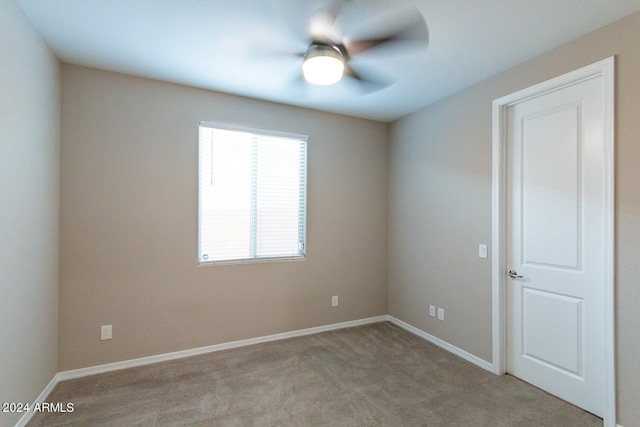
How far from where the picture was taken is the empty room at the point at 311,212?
1919mm

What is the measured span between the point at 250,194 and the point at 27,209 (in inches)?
69.5

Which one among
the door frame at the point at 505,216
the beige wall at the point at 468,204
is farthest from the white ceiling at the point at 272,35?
the door frame at the point at 505,216

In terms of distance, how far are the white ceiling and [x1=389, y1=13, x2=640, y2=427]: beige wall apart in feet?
0.57

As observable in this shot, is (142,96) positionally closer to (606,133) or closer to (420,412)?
(420,412)

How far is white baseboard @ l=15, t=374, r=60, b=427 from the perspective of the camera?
76.3 inches

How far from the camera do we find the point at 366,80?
2697 millimetres

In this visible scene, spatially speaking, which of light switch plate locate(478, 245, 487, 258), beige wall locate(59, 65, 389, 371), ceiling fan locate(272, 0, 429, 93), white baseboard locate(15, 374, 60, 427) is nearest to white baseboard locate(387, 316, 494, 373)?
beige wall locate(59, 65, 389, 371)

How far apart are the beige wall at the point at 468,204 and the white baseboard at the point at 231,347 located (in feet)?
0.27

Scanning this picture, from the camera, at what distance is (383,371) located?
270cm

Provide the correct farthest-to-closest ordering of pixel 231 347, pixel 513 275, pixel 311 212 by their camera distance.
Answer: pixel 311 212 < pixel 231 347 < pixel 513 275

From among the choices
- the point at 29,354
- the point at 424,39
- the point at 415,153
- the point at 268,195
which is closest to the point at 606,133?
the point at 424,39

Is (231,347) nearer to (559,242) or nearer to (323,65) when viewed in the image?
(323,65)

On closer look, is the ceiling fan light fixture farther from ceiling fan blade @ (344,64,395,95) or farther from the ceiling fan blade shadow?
ceiling fan blade @ (344,64,395,95)

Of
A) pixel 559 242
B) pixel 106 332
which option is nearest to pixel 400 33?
pixel 559 242
